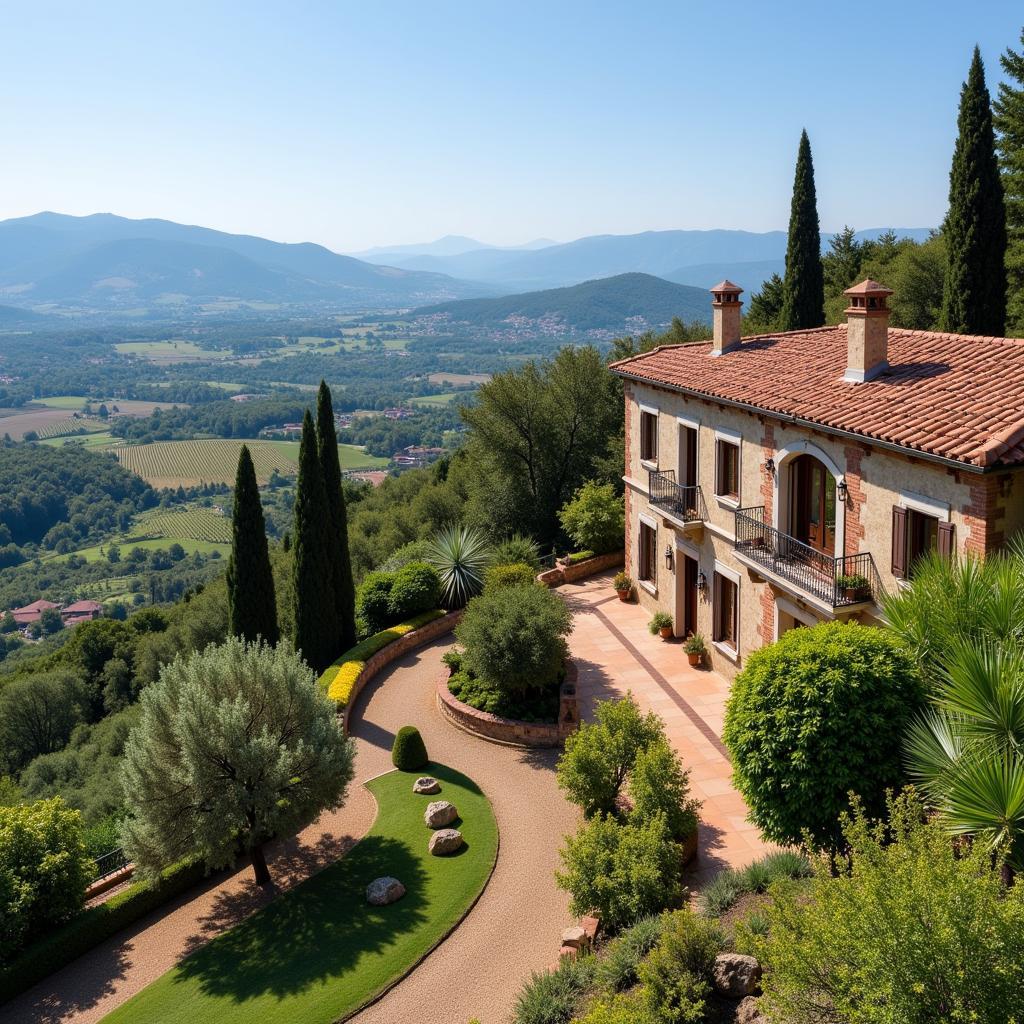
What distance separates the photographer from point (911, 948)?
6.26 meters

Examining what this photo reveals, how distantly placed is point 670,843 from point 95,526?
475ft

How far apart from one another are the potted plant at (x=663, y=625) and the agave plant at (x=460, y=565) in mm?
6861

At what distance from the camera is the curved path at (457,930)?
13.0 meters

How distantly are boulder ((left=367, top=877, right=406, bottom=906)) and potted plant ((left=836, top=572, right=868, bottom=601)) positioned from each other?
30.8 ft

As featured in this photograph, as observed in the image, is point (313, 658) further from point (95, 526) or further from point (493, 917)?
point (95, 526)

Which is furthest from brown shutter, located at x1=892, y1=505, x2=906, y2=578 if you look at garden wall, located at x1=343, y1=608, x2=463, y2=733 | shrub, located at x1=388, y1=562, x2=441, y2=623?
shrub, located at x1=388, y1=562, x2=441, y2=623

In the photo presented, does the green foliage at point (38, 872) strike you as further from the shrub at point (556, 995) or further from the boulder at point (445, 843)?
the shrub at point (556, 995)

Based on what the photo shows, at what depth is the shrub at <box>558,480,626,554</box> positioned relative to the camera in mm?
31922

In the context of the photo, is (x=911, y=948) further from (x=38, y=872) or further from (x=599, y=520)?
(x=599, y=520)

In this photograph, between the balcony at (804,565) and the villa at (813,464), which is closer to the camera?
the villa at (813,464)

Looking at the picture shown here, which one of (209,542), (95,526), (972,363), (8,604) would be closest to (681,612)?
(972,363)

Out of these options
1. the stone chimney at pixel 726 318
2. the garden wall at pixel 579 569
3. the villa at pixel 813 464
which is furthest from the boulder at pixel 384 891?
the stone chimney at pixel 726 318

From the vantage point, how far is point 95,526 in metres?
140

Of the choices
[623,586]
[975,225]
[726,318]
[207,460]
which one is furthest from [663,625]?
[207,460]
